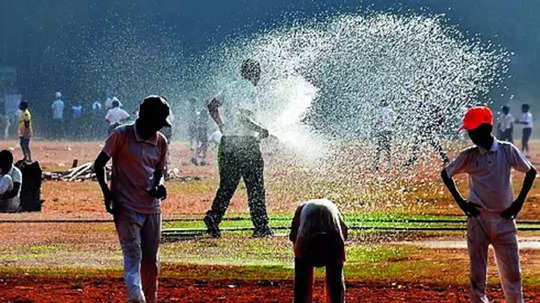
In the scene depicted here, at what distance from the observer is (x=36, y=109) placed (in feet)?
161

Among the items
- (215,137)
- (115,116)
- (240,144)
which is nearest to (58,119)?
(215,137)

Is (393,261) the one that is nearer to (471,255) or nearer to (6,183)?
(471,255)

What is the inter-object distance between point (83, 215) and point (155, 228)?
992 cm

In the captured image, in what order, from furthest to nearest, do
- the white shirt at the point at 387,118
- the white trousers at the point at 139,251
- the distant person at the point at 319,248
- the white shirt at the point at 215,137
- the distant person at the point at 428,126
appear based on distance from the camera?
the white shirt at the point at 215,137 < the distant person at the point at 428,126 < the white shirt at the point at 387,118 < the white trousers at the point at 139,251 < the distant person at the point at 319,248

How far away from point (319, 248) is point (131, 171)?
1624 mm

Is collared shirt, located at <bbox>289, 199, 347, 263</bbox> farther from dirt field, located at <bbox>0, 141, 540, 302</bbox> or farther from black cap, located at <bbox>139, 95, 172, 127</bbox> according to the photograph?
dirt field, located at <bbox>0, 141, 540, 302</bbox>

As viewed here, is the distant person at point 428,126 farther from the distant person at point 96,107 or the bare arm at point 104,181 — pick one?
the distant person at point 96,107

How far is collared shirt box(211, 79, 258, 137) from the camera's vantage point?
Answer: 12.9 meters

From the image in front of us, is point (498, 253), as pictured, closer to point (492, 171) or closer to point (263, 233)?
point (492, 171)

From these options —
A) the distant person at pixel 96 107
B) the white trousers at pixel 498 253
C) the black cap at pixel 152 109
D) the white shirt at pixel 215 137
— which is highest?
the distant person at pixel 96 107

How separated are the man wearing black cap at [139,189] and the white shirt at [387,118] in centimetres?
1540

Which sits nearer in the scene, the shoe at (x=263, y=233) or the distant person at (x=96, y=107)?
the shoe at (x=263, y=233)

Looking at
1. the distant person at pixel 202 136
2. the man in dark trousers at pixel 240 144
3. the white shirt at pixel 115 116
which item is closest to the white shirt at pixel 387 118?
the distant person at pixel 202 136

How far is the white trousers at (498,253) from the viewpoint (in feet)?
24.1
